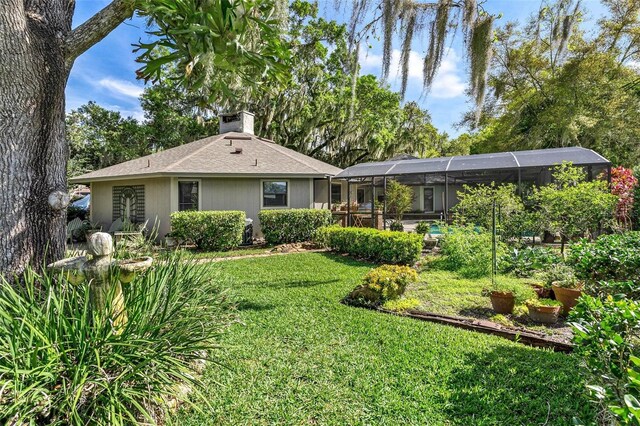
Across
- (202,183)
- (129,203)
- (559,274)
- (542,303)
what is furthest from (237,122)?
(542,303)

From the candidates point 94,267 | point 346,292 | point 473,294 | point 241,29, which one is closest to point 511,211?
point 473,294

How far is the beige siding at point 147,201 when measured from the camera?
40.8 ft

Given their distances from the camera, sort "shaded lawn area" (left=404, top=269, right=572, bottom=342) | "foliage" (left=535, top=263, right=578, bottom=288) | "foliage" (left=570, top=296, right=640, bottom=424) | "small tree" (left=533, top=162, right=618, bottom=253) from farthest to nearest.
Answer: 1. "small tree" (left=533, top=162, right=618, bottom=253)
2. "foliage" (left=535, top=263, right=578, bottom=288)
3. "shaded lawn area" (left=404, top=269, right=572, bottom=342)
4. "foliage" (left=570, top=296, right=640, bottom=424)

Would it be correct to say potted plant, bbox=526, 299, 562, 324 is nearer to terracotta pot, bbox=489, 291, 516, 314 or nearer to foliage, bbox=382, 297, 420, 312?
terracotta pot, bbox=489, 291, 516, 314

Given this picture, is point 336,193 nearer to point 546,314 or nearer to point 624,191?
point 624,191

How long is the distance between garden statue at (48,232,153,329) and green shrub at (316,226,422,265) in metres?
6.57

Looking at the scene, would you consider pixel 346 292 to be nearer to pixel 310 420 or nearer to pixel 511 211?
pixel 310 420

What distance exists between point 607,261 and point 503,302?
5.54 feet

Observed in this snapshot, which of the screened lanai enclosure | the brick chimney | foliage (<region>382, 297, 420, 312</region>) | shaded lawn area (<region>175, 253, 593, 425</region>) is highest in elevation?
the brick chimney

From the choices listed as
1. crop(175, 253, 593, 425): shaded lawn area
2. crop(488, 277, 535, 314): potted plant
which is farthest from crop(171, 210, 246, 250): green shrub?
crop(488, 277, 535, 314): potted plant

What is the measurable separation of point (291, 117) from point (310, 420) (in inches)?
798

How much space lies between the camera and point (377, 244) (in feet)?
28.6

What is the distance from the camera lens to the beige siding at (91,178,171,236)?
12451 mm

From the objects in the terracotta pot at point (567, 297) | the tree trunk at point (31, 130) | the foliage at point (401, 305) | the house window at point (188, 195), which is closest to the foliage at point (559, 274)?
the terracotta pot at point (567, 297)
